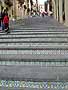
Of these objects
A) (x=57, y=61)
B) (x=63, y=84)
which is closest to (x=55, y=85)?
(x=63, y=84)

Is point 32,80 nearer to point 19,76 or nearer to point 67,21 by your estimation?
point 19,76

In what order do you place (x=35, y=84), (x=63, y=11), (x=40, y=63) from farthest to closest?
(x=63, y=11)
(x=40, y=63)
(x=35, y=84)

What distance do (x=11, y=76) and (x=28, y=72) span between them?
0.42 meters

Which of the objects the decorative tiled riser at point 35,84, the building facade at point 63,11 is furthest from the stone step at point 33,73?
the building facade at point 63,11

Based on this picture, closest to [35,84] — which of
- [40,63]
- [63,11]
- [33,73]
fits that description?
[33,73]

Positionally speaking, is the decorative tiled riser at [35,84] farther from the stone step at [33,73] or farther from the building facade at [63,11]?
the building facade at [63,11]

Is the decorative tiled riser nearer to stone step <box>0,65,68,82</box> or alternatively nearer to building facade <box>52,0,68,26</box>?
stone step <box>0,65,68,82</box>

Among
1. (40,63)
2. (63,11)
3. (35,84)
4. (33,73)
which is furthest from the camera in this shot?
(63,11)

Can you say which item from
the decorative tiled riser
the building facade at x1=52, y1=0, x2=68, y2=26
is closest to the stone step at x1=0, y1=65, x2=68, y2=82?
the decorative tiled riser

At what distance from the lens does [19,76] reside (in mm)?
5449

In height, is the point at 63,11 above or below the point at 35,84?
above

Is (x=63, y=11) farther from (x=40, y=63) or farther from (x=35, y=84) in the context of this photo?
(x=35, y=84)

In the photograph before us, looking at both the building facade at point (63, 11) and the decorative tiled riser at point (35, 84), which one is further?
the building facade at point (63, 11)

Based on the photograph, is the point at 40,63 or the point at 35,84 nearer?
the point at 35,84
